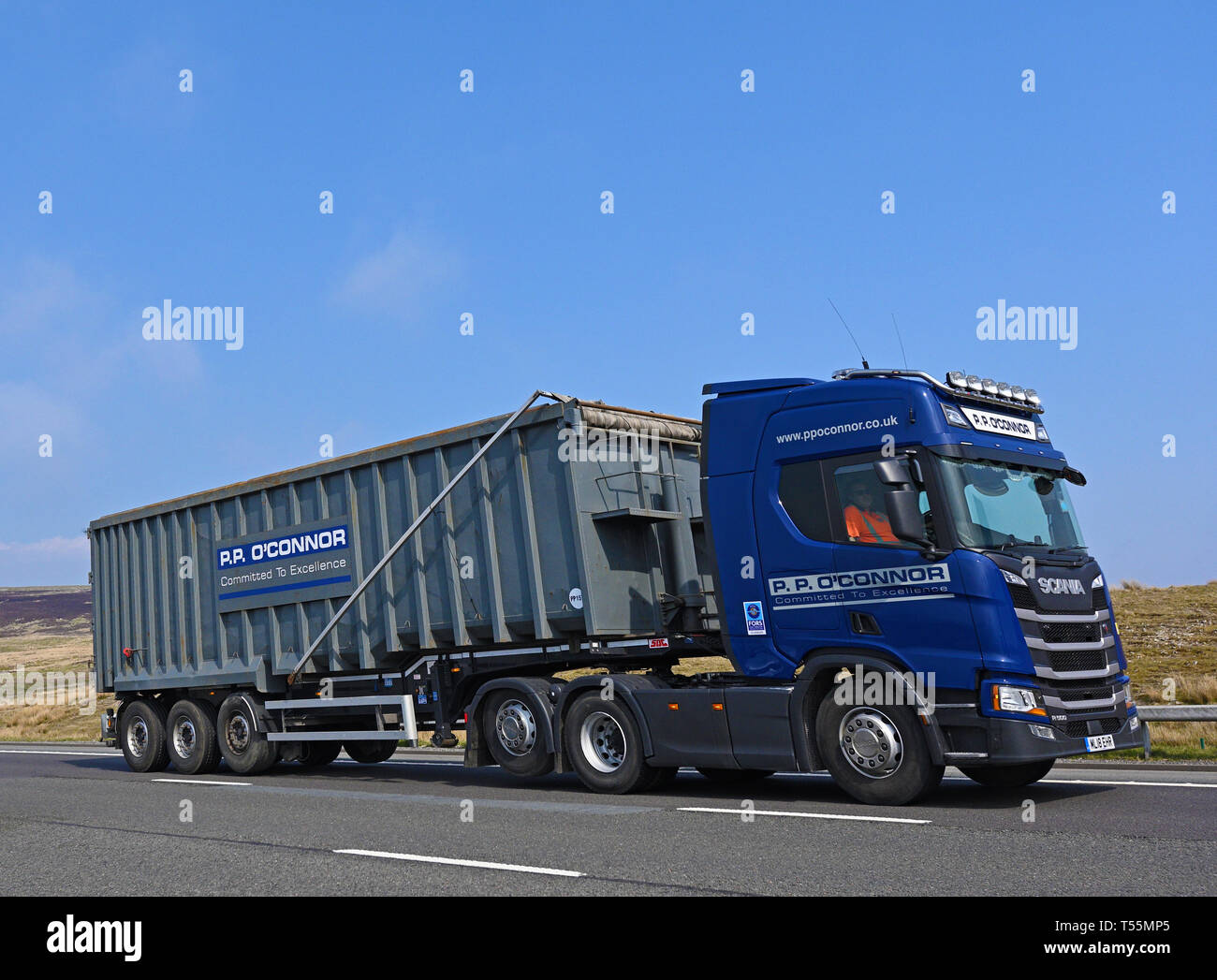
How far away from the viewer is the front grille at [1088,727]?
878 centimetres

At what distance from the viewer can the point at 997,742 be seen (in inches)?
338

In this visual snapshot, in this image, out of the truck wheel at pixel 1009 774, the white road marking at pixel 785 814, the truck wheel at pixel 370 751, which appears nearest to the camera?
the white road marking at pixel 785 814

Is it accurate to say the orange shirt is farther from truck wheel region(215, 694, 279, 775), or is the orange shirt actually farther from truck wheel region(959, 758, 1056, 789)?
truck wheel region(215, 694, 279, 775)

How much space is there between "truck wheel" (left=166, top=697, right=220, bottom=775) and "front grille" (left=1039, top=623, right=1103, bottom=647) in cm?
1054

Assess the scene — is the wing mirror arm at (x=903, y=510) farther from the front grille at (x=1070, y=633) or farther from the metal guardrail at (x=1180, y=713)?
the metal guardrail at (x=1180, y=713)

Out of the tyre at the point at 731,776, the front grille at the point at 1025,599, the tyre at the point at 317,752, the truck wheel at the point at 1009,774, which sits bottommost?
the truck wheel at the point at 1009,774

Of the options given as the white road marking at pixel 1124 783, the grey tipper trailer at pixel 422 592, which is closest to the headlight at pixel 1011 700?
the white road marking at pixel 1124 783

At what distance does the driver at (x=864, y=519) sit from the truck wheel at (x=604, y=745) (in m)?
2.72

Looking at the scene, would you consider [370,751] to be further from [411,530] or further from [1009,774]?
[1009,774]

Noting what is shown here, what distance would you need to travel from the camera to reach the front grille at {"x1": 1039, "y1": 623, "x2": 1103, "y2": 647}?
28.9ft

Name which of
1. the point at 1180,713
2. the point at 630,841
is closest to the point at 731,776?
the point at 630,841

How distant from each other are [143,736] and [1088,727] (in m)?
12.4

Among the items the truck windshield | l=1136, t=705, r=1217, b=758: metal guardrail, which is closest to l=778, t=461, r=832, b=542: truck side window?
the truck windshield
